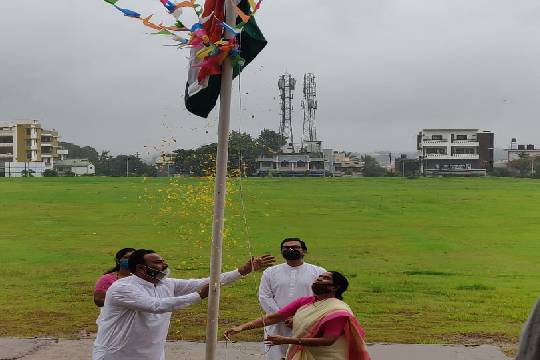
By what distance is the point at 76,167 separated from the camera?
9350 centimetres

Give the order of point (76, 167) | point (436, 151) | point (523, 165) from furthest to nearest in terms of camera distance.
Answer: point (76, 167), point (436, 151), point (523, 165)

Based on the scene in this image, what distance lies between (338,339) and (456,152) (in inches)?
3448

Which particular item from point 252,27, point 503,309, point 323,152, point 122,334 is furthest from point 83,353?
point 323,152

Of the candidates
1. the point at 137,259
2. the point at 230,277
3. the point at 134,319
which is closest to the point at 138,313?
the point at 134,319

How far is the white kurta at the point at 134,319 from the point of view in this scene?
4.11 meters

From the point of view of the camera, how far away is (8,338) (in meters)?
8.45

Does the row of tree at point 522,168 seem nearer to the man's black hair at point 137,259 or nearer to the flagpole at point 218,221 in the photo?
the man's black hair at point 137,259

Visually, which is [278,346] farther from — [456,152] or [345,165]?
[345,165]

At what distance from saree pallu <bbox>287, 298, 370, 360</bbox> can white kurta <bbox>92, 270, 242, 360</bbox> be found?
2.06 ft

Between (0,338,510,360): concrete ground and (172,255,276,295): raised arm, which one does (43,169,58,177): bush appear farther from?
(172,255,276,295): raised arm

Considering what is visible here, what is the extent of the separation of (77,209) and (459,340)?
28.0 m

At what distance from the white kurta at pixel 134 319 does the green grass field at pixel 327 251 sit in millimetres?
2617

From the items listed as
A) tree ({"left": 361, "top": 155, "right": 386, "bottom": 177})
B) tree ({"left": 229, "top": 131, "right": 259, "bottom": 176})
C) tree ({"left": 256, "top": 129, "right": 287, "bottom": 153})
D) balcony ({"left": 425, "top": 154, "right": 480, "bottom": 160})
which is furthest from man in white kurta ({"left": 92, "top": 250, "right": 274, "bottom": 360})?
tree ({"left": 361, "top": 155, "right": 386, "bottom": 177})

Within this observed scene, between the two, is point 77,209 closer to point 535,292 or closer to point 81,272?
point 81,272
